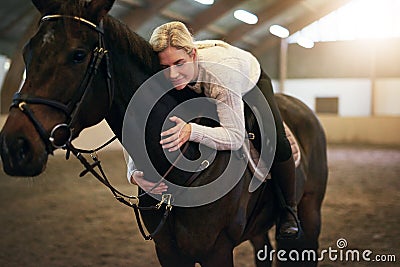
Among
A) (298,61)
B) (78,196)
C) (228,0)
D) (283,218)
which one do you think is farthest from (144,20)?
(298,61)

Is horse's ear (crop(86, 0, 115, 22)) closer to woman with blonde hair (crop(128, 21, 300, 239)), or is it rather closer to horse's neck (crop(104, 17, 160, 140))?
horse's neck (crop(104, 17, 160, 140))

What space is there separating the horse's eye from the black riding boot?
3.40ft

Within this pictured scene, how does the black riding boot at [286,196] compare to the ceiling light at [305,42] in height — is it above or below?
above

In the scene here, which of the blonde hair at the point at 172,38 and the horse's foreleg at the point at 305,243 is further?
the horse's foreleg at the point at 305,243

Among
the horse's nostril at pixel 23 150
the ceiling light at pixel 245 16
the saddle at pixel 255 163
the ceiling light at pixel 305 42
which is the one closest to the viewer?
the horse's nostril at pixel 23 150

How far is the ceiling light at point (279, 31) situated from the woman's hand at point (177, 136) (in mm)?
13707

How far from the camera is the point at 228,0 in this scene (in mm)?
10656

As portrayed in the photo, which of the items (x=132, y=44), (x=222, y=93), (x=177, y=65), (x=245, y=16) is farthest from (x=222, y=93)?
(x=245, y=16)

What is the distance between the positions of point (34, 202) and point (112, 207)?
0.94 metres

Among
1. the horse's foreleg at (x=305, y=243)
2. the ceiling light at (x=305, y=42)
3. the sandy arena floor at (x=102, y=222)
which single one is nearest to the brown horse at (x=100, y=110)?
the sandy arena floor at (x=102, y=222)

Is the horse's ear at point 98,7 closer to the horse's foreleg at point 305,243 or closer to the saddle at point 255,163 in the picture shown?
the saddle at point 255,163

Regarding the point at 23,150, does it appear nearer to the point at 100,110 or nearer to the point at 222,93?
the point at 100,110

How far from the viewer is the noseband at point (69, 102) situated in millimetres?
1340

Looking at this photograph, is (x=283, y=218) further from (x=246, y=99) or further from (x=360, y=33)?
(x=360, y=33)
